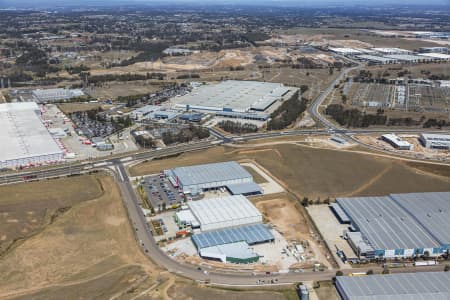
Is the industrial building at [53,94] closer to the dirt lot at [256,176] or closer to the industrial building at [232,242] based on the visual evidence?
the dirt lot at [256,176]

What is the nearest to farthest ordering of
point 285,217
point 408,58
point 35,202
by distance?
point 285,217 → point 35,202 → point 408,58

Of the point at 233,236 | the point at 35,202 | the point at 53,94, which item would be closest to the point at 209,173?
the point at 233,236

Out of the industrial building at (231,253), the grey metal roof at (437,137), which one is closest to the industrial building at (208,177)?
the industrial building at (231,253)

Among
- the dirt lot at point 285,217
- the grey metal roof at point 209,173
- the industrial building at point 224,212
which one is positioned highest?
the grey metal roof at point 209,173

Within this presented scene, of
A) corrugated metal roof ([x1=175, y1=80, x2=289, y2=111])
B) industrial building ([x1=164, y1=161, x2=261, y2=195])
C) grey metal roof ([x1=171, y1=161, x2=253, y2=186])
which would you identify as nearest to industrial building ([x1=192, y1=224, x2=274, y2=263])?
industrial building ([x1=164, y1=161, x2=261, y2=195])

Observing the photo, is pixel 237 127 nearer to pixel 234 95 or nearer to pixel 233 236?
pixel 234 95

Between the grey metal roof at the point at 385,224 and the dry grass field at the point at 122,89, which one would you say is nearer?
the grey metal roof at the point at 385,224

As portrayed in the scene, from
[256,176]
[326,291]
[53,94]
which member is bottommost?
[326,291]

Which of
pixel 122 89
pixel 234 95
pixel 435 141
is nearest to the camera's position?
pixel 435 141
